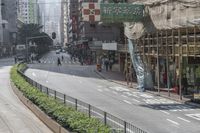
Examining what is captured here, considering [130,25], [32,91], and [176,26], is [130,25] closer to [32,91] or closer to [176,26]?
[176,26]

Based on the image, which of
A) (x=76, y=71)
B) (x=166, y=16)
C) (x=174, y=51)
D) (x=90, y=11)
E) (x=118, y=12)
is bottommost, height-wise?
(x=76, y=71)

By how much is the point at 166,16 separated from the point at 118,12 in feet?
12.6

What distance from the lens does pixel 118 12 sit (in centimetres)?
3553

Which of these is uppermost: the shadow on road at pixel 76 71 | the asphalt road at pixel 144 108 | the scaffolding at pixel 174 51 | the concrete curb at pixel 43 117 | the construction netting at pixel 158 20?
the construction netting at pixel 158 20

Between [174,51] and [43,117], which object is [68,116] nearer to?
[43,117]

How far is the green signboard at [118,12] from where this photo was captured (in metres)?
35.2

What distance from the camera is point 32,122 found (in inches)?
931

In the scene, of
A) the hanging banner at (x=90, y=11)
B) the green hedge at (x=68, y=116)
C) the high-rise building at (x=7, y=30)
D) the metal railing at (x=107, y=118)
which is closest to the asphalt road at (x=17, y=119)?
the green hedge at (x=68, y=116)

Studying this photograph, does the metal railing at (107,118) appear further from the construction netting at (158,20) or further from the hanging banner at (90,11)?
the hanging banner at (90,11)

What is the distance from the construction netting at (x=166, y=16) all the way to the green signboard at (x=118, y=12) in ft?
3.70

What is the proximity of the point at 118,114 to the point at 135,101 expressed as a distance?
618 cm

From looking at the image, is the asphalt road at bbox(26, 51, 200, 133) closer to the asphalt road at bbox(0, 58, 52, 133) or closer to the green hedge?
the green hedge

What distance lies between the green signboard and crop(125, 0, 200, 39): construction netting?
1129mm

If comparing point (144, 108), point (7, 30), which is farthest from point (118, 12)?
point (7, 30)
